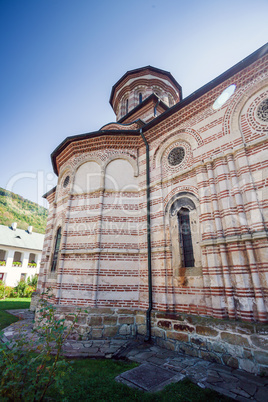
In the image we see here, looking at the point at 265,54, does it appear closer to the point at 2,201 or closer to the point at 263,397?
the point at 263,397

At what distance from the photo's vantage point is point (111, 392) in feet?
10.7

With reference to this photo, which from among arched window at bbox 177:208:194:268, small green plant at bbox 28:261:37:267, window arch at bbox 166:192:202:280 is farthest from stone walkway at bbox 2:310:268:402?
small green plant at bbox 28:261:37:267

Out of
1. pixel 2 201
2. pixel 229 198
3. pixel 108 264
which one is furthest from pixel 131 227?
pixel 2 201

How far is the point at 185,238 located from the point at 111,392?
3794mm

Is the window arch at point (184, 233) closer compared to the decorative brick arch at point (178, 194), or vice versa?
the window arch at point (184, 233)

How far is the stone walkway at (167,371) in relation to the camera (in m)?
3.38

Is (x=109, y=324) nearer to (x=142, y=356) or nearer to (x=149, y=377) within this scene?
(x=142, y=356)

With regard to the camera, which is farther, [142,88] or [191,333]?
[142,88]

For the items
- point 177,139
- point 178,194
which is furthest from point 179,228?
point 177,139

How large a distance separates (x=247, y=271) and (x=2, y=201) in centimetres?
5136

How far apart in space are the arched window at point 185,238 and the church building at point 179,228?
28 millimetres

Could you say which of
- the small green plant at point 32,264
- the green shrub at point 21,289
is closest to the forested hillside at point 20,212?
the small green plant at point 32,264

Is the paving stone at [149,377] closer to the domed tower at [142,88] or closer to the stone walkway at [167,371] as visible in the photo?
the stone walkway at [167,371]

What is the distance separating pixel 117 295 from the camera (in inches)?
249
